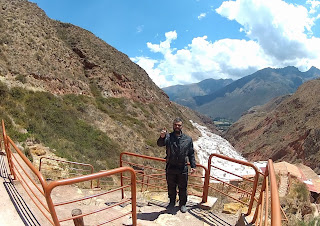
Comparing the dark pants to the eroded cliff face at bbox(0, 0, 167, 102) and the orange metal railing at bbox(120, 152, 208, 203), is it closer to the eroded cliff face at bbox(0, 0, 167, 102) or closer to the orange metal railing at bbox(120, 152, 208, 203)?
the orange metal railing at bbox(120, 152, 208, 203)

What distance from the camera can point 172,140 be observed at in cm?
511

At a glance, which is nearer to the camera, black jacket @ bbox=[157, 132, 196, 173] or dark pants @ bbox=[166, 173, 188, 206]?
black jacket @ bbox=[157, 132, 196, 173]

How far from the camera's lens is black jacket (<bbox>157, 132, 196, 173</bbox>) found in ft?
16.5

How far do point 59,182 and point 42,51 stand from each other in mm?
34173

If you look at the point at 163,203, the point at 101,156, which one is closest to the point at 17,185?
the point at 163,203

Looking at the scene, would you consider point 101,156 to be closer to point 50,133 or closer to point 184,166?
point 50,133

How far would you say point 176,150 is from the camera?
5.03 metres

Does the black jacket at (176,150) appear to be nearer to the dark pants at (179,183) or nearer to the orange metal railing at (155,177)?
the dark pants at (179,183)

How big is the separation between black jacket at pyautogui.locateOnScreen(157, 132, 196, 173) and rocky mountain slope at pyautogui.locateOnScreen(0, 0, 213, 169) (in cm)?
1218

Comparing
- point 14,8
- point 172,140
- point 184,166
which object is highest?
point 14,8

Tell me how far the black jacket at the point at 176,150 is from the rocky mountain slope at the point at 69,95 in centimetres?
1218

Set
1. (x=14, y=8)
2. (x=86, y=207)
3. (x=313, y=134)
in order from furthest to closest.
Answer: (x=313, y=134), (x=14, y=8), (x=86, y=207)

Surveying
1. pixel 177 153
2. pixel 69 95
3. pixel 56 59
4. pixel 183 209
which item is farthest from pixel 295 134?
pixel 177 153

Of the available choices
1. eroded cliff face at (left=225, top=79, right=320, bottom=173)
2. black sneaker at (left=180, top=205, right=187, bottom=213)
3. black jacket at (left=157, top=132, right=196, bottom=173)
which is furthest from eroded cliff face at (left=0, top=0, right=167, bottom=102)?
eroded cliff face at (left=225, top=79, right=320, bottom=173)
